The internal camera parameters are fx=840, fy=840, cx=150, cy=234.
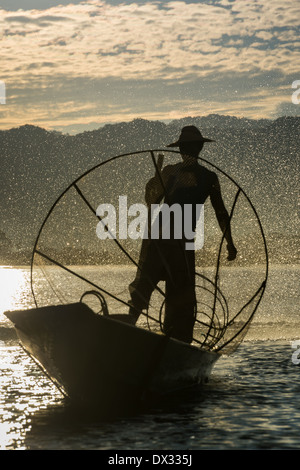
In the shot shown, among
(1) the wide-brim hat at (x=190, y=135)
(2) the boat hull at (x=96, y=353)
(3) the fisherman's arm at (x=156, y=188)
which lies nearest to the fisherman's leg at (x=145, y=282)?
(3) the fisherman's arm at (x=156, y=188)

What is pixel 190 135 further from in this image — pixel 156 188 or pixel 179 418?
pixel 179 418

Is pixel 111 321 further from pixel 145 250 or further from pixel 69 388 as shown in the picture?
pixel 145 250

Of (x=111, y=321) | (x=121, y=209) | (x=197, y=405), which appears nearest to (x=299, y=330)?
(x=121, y=209)

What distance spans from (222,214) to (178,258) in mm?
988

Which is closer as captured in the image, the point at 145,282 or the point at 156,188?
the point at 145,282

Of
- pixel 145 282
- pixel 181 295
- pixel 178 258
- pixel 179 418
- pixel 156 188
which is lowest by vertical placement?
pixel 179 418

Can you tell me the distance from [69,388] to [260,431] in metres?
2.01

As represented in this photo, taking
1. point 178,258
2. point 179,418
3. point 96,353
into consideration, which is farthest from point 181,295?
point 96,353

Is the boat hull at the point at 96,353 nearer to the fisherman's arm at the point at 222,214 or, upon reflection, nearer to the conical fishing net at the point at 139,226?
the conical fishing net at the point at 139,226

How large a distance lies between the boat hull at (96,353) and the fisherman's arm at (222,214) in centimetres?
175

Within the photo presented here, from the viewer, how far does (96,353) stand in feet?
26.7

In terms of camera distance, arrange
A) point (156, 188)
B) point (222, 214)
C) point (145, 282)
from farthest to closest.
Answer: point (222, 214) → point (156, 188) → point (145, 282)

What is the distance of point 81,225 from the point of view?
37.7 feet

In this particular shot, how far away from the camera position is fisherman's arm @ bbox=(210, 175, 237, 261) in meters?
9.93
